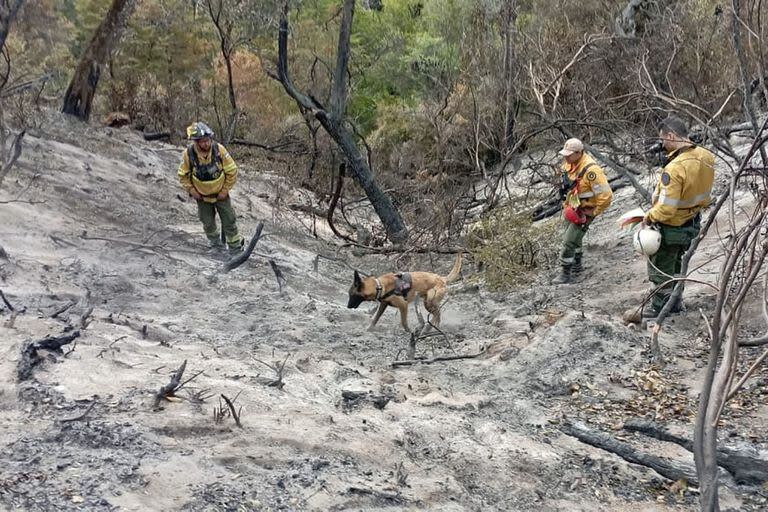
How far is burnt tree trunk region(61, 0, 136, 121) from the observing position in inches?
609

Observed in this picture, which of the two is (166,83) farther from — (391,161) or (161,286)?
(161,286)

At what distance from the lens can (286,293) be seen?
8680 millimetres

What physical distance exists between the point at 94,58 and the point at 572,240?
12.0 metres

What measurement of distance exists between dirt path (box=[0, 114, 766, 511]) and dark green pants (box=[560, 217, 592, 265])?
416 mm

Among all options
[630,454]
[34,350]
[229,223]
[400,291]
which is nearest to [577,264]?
[400,291]

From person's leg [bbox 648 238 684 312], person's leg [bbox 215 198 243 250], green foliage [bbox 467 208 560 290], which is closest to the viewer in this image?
person's leg [bbox 648 238 684 312]

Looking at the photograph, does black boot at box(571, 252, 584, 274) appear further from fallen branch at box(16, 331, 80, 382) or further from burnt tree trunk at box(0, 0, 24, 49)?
burnt tree trunk at box(0, 0, 24, 49)

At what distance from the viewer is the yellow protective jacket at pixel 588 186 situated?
28.2 ft

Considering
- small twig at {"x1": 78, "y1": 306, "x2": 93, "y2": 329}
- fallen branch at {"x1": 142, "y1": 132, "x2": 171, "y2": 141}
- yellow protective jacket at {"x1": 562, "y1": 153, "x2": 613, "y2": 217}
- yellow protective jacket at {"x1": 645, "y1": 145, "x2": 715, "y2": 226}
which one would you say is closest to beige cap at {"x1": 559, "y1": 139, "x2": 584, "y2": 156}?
yellow protective jacket at {"x1": 562, "y1": 153, "x2": 613, "y2": 217}

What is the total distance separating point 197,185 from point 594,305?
5.52 metres

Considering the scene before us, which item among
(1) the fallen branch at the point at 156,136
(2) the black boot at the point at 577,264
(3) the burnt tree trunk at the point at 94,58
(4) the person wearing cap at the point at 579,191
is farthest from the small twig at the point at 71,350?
(1) the fallen branch at the point at 156,136

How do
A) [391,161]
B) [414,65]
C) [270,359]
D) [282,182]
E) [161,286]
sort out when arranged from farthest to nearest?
[414,65], [391,161], [282,182], [161,286], [270,359]

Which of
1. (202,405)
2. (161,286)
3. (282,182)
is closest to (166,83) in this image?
(282,182)

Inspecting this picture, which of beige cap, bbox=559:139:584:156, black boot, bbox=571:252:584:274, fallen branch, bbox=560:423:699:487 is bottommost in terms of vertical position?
fallen branch, bbox=560:423:699:487
